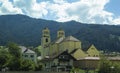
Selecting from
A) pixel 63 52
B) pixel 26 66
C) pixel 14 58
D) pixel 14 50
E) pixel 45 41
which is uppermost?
pixel 45 41

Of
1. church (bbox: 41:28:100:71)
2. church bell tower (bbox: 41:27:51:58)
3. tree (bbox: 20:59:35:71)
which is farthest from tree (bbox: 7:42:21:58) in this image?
church bell tower (bbox: 41:27:51:58)

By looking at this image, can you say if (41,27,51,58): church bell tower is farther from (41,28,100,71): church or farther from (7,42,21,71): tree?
(7,42,21,71): tree

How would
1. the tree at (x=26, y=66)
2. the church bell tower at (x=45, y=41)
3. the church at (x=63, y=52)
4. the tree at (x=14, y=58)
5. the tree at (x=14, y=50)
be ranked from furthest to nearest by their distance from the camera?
the church bell tower at (x=45, y=41), the church at (x=63, y=52), the tree at (x=14, y=50), the tree at (x=14, y=58), the tree at (x=26, y=66)

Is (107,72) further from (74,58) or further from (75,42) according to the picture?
(75,42)

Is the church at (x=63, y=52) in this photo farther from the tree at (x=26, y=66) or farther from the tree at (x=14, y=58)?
the tree at (x=26, y=66)

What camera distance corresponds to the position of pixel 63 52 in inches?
4466

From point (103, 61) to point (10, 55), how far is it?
68.9 ft

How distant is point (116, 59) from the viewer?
108m

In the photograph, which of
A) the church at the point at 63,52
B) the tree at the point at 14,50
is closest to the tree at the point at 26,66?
the tree at the point at 14,50

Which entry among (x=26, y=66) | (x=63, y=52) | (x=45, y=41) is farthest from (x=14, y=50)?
(x=45, y=41)

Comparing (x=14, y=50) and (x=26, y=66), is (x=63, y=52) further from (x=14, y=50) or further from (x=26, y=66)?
(x=26, y=66)

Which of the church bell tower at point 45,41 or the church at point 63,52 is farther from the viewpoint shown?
the church bell tower at point 45,41

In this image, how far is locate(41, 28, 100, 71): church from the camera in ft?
370

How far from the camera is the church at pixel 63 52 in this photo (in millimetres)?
112750
